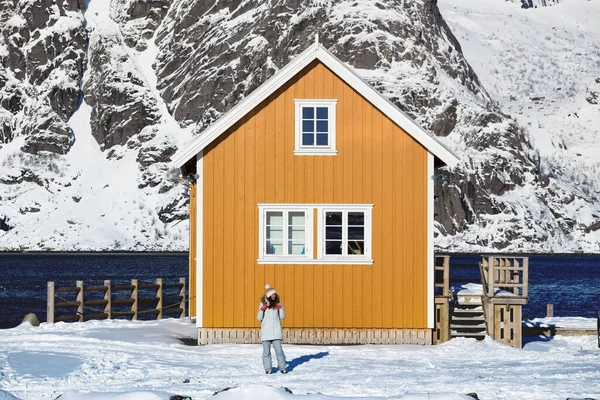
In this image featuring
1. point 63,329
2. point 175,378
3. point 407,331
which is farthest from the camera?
point 63,329

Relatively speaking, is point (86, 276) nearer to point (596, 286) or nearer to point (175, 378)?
point (596, 286)

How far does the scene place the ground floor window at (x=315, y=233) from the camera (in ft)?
87.9

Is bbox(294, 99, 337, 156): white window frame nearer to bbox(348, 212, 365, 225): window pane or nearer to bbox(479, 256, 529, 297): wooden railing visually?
bbox(348, 212, 365, 225): window pane

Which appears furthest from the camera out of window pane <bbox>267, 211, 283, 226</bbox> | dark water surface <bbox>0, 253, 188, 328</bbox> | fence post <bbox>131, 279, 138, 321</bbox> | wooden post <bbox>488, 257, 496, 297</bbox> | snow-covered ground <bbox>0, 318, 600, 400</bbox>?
dark water surface <bbox>0, 253, 188, 328</bbox>

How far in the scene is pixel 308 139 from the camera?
27312mm

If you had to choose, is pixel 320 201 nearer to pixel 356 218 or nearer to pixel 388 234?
pixel 356 218

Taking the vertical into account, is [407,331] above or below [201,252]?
below

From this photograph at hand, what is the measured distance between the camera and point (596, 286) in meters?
91.2

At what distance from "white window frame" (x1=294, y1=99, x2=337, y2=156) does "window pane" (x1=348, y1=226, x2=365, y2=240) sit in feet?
6.96

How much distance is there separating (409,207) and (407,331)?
3343 mm

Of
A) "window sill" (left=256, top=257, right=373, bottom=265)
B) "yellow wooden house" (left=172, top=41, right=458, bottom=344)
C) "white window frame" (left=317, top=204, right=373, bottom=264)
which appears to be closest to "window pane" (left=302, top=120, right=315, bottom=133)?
"yellow wooden house" (left=172, top=41, right=458, bottom=344)

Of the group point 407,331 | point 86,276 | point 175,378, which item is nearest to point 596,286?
point 86,276

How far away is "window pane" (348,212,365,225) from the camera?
27.0m

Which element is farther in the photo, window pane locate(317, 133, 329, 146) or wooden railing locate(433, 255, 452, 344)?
window pane locate(317, 133, 329, 146)
